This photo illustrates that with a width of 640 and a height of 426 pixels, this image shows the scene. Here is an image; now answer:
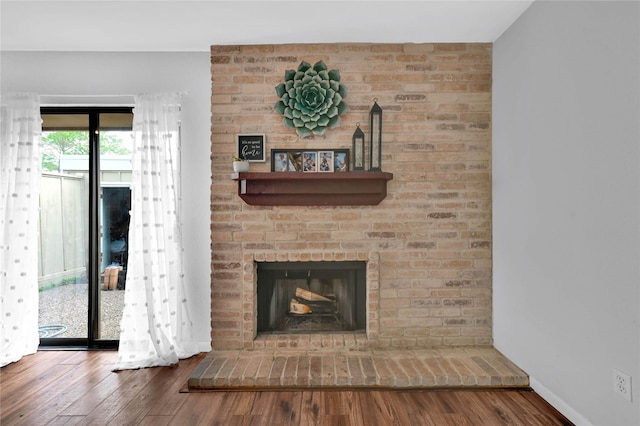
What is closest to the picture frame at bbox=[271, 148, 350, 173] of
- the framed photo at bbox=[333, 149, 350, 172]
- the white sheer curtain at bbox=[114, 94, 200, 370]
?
the framed photo at bbox=[333, 149, 350, 172]

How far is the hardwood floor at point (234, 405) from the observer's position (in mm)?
2219

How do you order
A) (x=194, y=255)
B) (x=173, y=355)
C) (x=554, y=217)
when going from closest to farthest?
1. (x=554, y=217)
2. (x=173, y=355)
3. (x=194, y=255)

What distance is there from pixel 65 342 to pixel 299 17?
10.6 ft

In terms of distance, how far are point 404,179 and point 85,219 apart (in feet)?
8.85

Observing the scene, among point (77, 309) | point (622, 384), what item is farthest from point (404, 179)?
point (77, 309)

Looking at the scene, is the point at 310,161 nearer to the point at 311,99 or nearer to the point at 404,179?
the point at 311,99

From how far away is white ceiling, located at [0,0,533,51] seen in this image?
2.55 metres

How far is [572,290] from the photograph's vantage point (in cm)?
214

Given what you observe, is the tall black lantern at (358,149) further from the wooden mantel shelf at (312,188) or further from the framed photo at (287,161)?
the framed photo at (287,161)

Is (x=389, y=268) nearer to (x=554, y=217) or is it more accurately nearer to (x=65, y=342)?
(x=554, y=217)

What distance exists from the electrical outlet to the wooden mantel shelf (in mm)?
1739

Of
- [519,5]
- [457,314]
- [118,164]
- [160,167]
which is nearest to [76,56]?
[118,164]

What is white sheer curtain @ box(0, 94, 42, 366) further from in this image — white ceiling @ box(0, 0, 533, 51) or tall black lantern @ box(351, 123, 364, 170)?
tall black lantern @ box(351, 123, 364, 170)

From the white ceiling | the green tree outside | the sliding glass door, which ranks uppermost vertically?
the white ceiling
